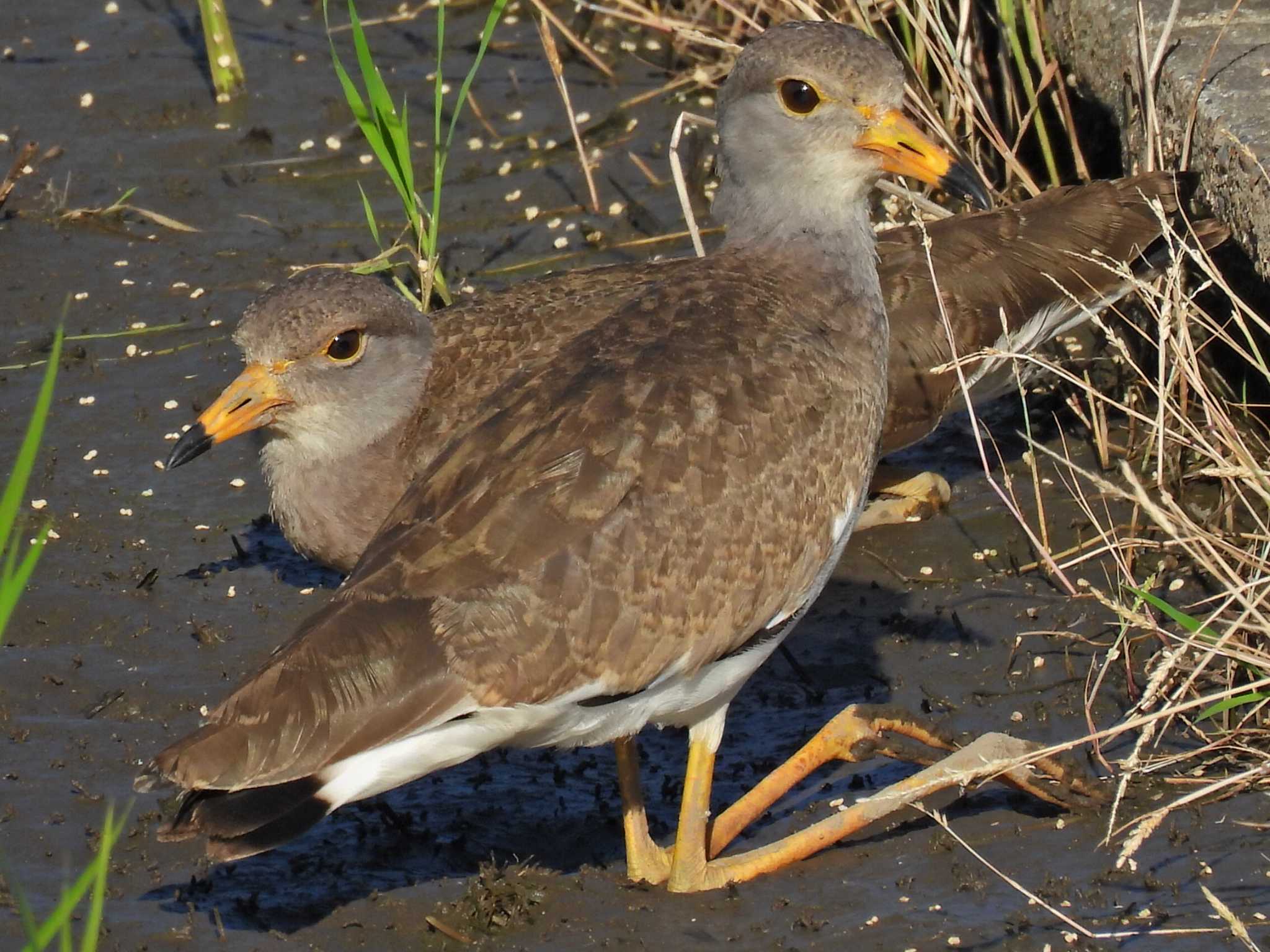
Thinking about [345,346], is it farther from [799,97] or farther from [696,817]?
[696,817]

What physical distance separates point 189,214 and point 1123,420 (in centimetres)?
407

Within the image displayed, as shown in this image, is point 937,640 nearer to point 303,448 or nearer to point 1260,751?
point 1260,751

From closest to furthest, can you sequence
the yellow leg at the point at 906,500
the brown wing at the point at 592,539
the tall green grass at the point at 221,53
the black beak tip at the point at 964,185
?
the brown wing at the point at 592,539, the black beak tip at the point at 964,185, the yellow leg at the point at 906,500, the tall green grass at the point at 221,53

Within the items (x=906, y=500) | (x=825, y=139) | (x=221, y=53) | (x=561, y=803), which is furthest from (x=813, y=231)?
(x=221, y=53)

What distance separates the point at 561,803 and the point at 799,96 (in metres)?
2.26

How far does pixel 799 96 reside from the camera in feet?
19.2

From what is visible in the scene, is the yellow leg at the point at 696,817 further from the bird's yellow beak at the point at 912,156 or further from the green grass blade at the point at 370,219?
the green grass blade at the point at 370,219

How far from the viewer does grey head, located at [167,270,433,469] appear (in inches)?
224

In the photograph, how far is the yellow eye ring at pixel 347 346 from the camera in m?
5.76

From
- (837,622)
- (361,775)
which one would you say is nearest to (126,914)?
(361,775)

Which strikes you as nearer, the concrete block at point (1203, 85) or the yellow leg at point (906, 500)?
the concrete block at point (1203, 85)

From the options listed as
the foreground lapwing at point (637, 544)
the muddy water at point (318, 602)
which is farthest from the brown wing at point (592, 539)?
the muddy water at point (318, 602)

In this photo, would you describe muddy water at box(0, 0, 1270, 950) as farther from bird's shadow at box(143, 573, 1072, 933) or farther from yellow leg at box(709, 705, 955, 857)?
yellow leg at box(709, 705, 955, 857)

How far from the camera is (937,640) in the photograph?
20.2 ft
